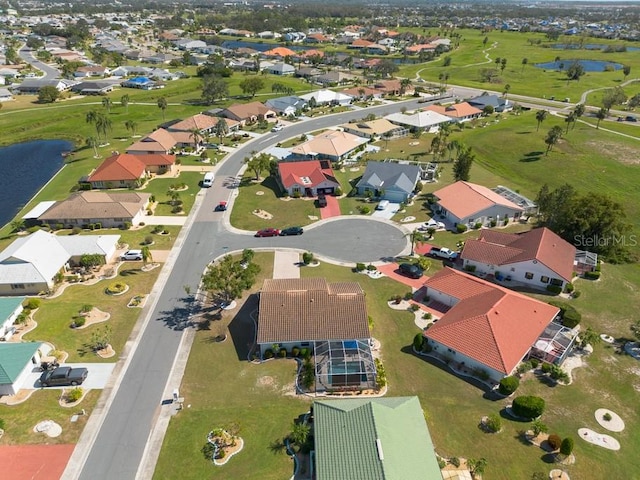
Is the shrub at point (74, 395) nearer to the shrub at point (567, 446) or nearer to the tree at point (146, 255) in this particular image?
the tree at point (146, 255)

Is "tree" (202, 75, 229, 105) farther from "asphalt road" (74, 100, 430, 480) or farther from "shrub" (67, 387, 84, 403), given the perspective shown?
"shrub" (67, 387, 84, 403)

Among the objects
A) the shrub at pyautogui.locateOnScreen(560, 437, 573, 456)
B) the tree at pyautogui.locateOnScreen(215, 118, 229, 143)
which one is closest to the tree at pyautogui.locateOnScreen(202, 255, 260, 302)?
the shrub at pyautogui.locateOnScreen(560, 437, 573, 456)

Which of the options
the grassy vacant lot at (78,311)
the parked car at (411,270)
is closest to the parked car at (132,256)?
the grassy vacant lot at (78,311)

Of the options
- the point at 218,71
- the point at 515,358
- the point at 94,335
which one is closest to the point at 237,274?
the point at 94,335

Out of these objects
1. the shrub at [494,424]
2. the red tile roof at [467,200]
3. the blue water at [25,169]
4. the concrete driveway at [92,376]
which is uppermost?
the red tile roof at [467,200]

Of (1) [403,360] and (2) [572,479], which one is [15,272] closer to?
(1) [403,360]

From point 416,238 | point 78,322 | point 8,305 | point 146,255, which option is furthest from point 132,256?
point 416,238
